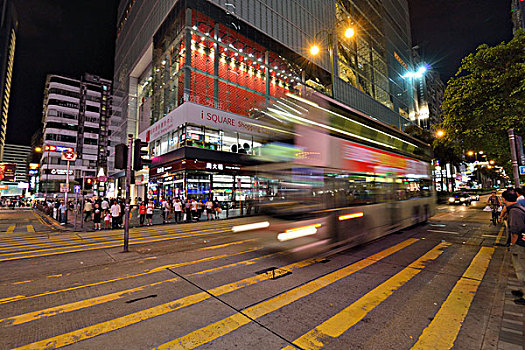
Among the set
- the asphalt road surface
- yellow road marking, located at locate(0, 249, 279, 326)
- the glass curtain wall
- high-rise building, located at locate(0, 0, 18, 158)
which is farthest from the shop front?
high-rise building, located at locate(0, 0, 18, 158)

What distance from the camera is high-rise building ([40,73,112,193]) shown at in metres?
66.2

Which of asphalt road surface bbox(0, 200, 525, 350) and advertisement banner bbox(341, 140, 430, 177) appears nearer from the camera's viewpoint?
asphalt road surface bbox(0, 200, 525, 350)

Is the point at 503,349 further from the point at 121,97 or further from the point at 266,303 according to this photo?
the point at 121,97

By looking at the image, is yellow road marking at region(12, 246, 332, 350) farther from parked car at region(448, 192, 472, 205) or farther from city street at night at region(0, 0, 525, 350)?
parked car at region(448, 192, 472, 205)

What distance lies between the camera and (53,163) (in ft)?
209

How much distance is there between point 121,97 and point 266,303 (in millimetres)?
53809

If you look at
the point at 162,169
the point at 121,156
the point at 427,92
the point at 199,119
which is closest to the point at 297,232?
the point at 121,156

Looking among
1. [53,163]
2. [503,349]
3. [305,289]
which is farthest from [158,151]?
[53,163]

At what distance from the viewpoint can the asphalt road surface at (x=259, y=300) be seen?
3.14 meters

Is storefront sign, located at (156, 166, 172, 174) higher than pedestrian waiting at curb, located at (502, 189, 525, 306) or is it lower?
higher

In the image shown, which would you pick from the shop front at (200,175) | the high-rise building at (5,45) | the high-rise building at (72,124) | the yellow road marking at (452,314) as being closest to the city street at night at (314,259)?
the yellow road marking at (452,314)

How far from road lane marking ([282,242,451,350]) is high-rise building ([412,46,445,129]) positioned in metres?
68.7

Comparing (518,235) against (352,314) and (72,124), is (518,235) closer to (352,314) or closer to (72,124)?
(352,314)

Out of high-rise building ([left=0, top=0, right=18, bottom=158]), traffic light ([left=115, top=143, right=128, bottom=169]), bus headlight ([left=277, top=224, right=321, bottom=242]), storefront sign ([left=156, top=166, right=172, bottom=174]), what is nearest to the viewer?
bus headlight ([left=277, top=224, right=321, bottom=242])
